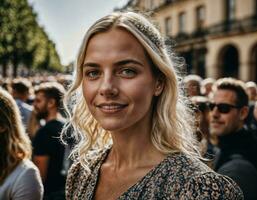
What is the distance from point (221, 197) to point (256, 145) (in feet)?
6.82

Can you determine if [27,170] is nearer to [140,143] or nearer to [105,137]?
[105,137]

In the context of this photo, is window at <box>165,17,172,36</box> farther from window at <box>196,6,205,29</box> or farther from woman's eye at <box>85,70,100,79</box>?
woman's eye at <box>85,70,100,79</box>

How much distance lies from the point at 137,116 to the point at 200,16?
3387cm

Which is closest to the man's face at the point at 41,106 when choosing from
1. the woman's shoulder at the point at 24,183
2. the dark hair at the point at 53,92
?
the dark hair at the point at 53,92

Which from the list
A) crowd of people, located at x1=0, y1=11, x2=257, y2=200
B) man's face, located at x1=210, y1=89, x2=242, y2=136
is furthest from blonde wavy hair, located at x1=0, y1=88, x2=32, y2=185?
man's face, located at x1=210, y1=89, x2=242, y2=136

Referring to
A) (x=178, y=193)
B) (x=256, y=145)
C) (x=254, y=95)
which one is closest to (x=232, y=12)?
(x=254, y=95)

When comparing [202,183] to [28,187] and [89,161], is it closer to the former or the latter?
[89,161]

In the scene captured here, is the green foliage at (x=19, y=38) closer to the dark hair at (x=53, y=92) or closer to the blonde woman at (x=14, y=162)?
the dark hair at (x=53, y=92)

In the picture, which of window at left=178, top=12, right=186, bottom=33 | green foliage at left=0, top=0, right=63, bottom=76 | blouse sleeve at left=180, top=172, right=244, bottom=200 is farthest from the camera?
window at left=178, top=12, right=186, bottom=33

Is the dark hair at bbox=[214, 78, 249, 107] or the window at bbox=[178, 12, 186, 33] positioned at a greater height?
the window at bbox=[178, 12, 186, 33]

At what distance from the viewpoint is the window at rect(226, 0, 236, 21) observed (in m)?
30.8

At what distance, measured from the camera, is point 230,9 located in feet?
103

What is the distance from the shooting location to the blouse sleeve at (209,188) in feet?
5.59

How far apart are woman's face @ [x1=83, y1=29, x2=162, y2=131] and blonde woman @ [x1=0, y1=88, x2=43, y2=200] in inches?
48.7
